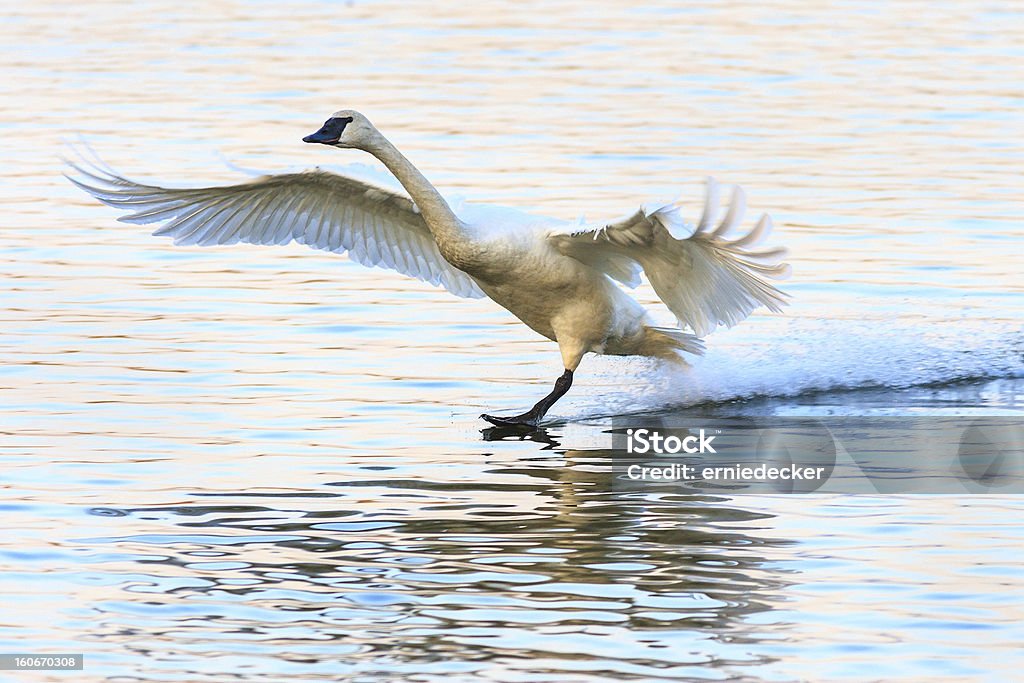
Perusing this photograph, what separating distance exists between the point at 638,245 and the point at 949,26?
24480 millimetres

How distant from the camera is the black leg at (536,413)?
10914mm

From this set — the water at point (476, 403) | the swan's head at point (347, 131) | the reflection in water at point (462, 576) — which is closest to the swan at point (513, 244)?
the swan's head at point (347, 131)

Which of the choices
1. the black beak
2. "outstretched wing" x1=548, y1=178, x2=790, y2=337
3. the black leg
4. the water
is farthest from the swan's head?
the black leg

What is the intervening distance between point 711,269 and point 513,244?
1097 mm

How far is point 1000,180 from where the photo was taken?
18.8 m

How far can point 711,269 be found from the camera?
10406 mm

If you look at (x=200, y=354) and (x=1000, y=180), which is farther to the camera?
(x=1000, y=180)

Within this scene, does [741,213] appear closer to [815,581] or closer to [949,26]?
[815,581]

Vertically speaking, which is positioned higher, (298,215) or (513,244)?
(298,215)

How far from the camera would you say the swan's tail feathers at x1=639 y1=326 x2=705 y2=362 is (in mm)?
11688

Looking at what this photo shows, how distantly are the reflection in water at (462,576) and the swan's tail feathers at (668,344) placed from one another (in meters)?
2.23

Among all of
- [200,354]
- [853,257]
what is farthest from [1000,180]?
[200,354]

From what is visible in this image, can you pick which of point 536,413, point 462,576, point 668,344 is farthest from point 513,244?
point 462,576

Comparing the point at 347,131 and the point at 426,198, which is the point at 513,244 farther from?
the point at 347,131
